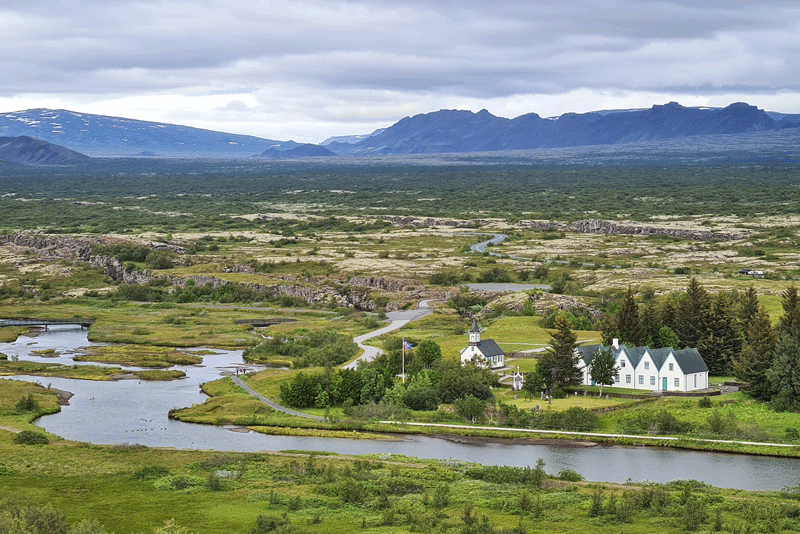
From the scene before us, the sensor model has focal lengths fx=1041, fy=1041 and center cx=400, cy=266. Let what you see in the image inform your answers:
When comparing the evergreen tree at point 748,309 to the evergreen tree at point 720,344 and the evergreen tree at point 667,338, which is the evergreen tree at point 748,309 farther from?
the evergreen tree at point 667,338

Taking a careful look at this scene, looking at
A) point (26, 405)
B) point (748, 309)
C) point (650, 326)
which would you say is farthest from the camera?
point (748, 309)

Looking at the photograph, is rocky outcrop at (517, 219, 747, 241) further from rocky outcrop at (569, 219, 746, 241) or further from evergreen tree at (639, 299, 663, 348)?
evergreen tree at (639, 299, 663, 348)

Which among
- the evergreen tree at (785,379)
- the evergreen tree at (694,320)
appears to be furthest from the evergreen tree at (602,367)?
the evergreen tree at (785,379)

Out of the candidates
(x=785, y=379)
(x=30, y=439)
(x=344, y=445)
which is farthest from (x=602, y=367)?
(x=30, y=439)

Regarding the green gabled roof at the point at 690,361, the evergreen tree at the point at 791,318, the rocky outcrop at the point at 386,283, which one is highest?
the evergreen tree at the point at 791,318

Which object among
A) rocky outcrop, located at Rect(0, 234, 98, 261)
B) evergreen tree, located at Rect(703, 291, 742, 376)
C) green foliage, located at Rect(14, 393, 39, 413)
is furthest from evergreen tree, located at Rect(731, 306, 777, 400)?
rocky outcrop, located at Rect(0, 234, 98, 261)

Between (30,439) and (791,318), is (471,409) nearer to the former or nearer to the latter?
(791,318)
